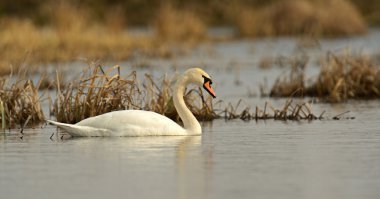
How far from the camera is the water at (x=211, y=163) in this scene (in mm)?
7594

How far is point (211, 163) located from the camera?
8.94m

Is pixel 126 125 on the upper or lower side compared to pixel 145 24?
lower

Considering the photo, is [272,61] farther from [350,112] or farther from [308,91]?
[350,112]

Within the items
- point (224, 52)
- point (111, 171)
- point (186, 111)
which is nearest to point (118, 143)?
point (186, 111)

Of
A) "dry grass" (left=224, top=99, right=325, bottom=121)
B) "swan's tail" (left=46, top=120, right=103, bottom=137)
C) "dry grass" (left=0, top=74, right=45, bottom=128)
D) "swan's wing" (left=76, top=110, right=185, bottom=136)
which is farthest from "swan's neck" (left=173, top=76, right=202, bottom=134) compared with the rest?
"dry grass" (left=0, top=74, right=45, bottom=128)

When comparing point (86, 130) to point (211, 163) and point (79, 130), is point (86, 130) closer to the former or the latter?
point (79, 130)

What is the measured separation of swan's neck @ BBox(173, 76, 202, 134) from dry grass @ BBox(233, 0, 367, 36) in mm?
22763

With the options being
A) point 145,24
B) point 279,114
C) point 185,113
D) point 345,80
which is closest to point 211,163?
point 185,113

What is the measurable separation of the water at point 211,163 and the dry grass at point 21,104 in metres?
0.58

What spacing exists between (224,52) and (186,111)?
17316 mm

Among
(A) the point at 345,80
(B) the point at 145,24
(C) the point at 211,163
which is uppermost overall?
(B) the point at 145,24

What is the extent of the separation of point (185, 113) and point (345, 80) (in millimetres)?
4826

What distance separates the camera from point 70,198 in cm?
732

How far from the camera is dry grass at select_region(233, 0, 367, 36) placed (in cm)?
3428
